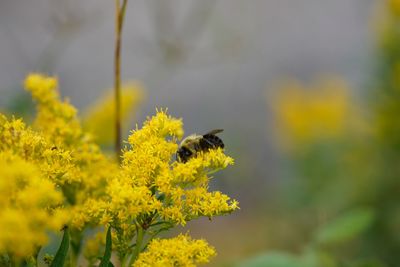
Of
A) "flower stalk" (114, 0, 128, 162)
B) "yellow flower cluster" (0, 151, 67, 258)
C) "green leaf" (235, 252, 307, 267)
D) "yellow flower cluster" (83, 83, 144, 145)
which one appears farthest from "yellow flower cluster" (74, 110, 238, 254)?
"yellow flower cluster" (83, 83, 144, 145)

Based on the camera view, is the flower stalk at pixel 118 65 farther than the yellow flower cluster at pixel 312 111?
No

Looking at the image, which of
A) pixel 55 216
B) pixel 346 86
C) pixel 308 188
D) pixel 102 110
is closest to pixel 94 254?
pixel 55 216

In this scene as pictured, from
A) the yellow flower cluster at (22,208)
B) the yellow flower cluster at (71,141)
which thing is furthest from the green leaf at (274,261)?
the yellow flower cluster at (22,208)

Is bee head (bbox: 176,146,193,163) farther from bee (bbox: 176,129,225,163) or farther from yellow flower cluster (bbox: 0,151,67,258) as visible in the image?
yellow flower cluster (bbox: 0,151,67,258)

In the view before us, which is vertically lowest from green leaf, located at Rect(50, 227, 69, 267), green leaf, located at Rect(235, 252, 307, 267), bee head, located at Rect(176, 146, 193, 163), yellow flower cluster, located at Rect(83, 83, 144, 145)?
green leaf, located at Rect(50, 227, 69, 267)

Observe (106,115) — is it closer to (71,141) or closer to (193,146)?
(71,141)

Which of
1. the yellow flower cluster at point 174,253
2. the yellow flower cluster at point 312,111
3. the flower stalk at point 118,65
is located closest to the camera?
the yellow flower cluster at point 174,253

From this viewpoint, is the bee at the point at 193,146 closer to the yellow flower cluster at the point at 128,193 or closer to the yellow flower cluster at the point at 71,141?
the yellow flower cluster at the point at 128,193

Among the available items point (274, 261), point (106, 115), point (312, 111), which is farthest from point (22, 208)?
point (312, 111)
